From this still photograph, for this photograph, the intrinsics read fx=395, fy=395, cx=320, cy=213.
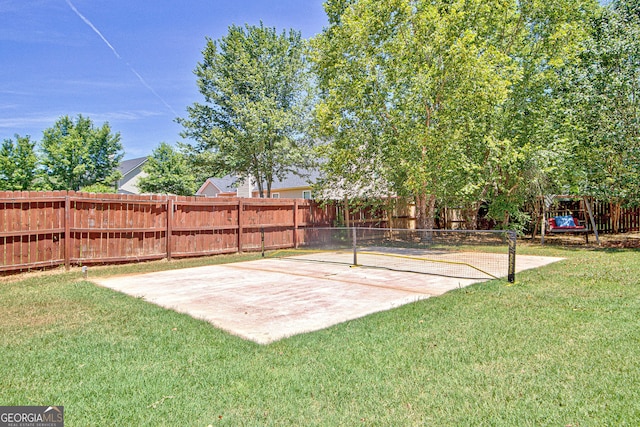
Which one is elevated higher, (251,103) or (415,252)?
(251,103)

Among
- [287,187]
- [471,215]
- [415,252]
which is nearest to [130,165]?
[287,187]

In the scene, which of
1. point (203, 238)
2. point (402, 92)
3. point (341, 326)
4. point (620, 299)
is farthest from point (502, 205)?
point (341, 326)

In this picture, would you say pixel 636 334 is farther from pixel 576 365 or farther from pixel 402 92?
pixel 402 92

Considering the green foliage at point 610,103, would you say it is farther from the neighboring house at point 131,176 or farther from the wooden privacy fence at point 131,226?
the neighboring house at point 131,176

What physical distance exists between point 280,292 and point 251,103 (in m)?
14.1

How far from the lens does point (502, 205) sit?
15.6m

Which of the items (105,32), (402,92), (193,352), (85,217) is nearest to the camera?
(193,352)

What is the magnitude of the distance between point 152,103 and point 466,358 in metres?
26.3

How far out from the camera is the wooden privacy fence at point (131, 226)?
9102mm

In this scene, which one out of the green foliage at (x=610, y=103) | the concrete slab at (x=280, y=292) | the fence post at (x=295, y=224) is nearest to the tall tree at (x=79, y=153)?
the fence post at (x=295, y=224)

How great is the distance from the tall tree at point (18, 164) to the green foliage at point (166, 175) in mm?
7849

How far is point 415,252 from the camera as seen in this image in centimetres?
1284

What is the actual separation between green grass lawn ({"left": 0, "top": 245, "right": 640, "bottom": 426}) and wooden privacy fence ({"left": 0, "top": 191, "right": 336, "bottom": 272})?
13.3 ft

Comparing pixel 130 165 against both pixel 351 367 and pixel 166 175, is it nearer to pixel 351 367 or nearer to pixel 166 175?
pixel 166 175
